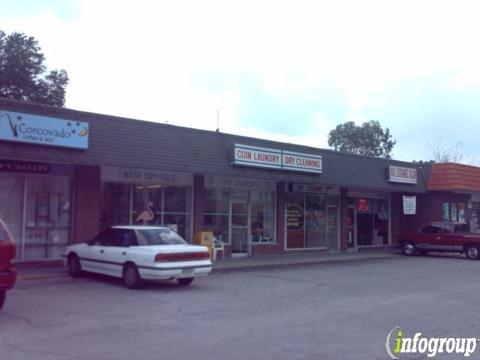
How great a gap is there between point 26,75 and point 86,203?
3110cm

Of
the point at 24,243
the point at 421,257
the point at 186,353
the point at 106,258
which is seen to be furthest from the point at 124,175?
the point at 421,257

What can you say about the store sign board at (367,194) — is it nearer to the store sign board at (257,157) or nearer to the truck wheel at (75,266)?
the store sign board at (257,157)

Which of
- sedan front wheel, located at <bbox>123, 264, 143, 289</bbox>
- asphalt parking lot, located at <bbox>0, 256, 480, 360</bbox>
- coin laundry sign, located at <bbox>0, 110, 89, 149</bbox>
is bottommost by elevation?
asphalt parking lot, located at <bbox>0, 256, 480, 360</bbox>

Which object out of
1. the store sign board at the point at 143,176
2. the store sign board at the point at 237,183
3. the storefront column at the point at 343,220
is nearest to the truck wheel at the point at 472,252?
the storefront column at the point at 343,220

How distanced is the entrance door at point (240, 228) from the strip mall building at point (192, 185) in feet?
0.14

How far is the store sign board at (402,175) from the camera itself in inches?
1150

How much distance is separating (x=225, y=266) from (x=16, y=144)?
8.02 metres

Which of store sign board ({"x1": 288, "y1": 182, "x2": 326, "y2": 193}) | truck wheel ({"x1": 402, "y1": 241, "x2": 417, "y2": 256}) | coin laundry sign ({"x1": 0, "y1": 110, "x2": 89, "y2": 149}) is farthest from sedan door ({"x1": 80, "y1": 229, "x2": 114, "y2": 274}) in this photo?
truck wheel ({"x1": 402, "y1": 241, "x2": 417, "y2": 256})

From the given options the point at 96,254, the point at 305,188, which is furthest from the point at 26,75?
the point at 96,254

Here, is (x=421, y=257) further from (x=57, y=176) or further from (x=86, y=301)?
(x=86, y=301)

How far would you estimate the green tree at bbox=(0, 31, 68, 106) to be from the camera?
45625 mm

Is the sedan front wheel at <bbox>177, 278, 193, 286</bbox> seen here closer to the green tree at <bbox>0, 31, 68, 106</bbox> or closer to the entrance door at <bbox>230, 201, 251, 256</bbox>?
the entrance door at <bbox>230, 201, 251, 256</bbox>

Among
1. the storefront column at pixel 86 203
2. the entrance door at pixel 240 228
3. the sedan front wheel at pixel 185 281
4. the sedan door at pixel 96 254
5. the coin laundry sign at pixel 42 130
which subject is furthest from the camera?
the entrance door at pixel 240 228

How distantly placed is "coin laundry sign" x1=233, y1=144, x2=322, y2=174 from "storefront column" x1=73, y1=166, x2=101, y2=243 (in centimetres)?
513
